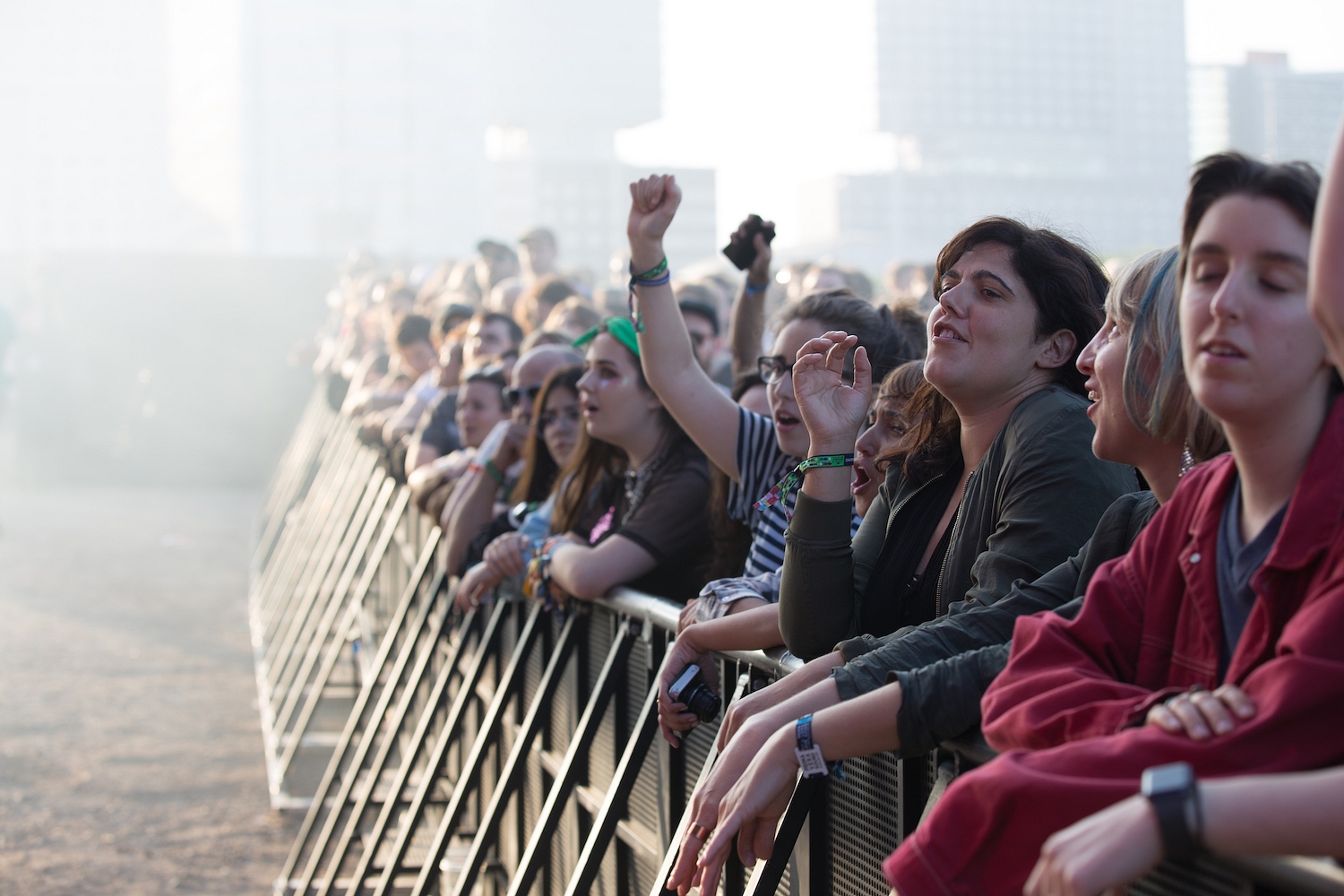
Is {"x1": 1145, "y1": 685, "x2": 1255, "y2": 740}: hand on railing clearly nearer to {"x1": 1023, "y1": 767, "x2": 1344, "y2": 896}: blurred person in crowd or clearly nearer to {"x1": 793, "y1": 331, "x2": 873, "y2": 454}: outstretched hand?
{"x1": 1023, "y1": 767, "x2": 1344, "y2": 896}: blurred person in crowd

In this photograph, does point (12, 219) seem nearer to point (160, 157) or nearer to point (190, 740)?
point (160, 157)

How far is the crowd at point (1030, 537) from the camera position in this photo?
1.27 metres

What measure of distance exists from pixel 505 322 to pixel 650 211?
3192mm

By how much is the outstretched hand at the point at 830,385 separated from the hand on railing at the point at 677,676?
47 centimetres

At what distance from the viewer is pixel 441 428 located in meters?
6.57

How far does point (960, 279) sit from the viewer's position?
2.39 meters

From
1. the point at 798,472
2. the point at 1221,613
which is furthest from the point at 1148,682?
the point at 798,472

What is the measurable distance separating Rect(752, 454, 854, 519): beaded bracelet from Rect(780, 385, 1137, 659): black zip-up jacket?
6 centimetres

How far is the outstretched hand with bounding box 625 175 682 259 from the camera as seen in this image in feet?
10.7

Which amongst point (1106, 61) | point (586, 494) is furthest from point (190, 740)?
point (1106, 61)

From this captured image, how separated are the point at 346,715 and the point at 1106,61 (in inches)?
4303

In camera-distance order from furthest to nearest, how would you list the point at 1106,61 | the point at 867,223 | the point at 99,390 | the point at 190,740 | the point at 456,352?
the point at 1106,61 → the point at 867,223 → the point at 99,390 → the point at 190,740 → the point at 456,352

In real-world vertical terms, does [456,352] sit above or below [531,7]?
below

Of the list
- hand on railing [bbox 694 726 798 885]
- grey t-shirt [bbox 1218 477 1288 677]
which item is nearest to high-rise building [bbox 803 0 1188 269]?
hand on railing [bbox 694 726 798 885]
